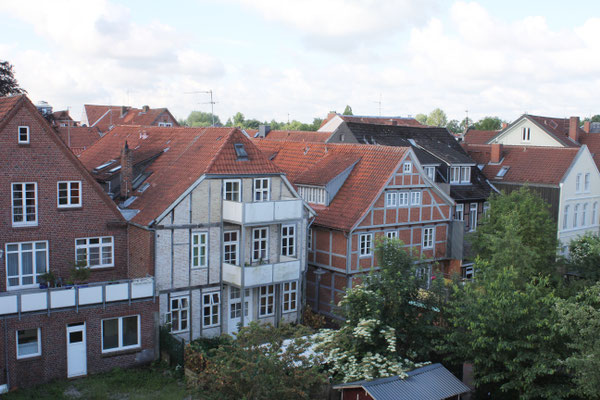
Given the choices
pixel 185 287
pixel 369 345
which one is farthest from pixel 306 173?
pixel 369 345

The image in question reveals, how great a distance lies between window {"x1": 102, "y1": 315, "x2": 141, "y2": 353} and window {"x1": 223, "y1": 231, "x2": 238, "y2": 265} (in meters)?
4.75

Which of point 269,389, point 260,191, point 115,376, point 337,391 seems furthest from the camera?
point 260,191

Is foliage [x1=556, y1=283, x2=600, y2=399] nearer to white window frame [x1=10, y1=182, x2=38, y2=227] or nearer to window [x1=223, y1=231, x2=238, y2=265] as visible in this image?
window [x1=223, y1=231, x2=238, y2=265]

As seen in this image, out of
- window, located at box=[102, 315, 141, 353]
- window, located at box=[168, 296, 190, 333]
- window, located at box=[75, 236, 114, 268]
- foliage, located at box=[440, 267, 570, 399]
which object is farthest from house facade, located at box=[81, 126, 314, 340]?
foliage, located at box=[440, 267, 570, 399]

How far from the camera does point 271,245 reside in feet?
90.5

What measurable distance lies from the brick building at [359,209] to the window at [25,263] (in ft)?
40.9

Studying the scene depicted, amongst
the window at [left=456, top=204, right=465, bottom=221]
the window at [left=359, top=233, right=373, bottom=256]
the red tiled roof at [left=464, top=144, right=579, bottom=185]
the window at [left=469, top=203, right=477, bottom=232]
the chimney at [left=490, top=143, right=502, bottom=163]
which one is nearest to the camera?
the window at [left=359, top=233, right=373, bottom=256]

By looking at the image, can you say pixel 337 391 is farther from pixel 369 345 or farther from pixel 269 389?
pixel 269 389

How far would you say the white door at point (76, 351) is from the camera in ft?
72.7

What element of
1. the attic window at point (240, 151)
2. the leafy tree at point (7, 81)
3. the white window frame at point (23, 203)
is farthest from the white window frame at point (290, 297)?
the leafy tree at point (7, 81)

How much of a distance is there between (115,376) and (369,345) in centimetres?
923

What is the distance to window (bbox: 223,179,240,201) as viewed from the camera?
26.0 meters

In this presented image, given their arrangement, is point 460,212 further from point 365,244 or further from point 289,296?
point 289,296

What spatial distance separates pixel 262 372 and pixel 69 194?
1102 cm
